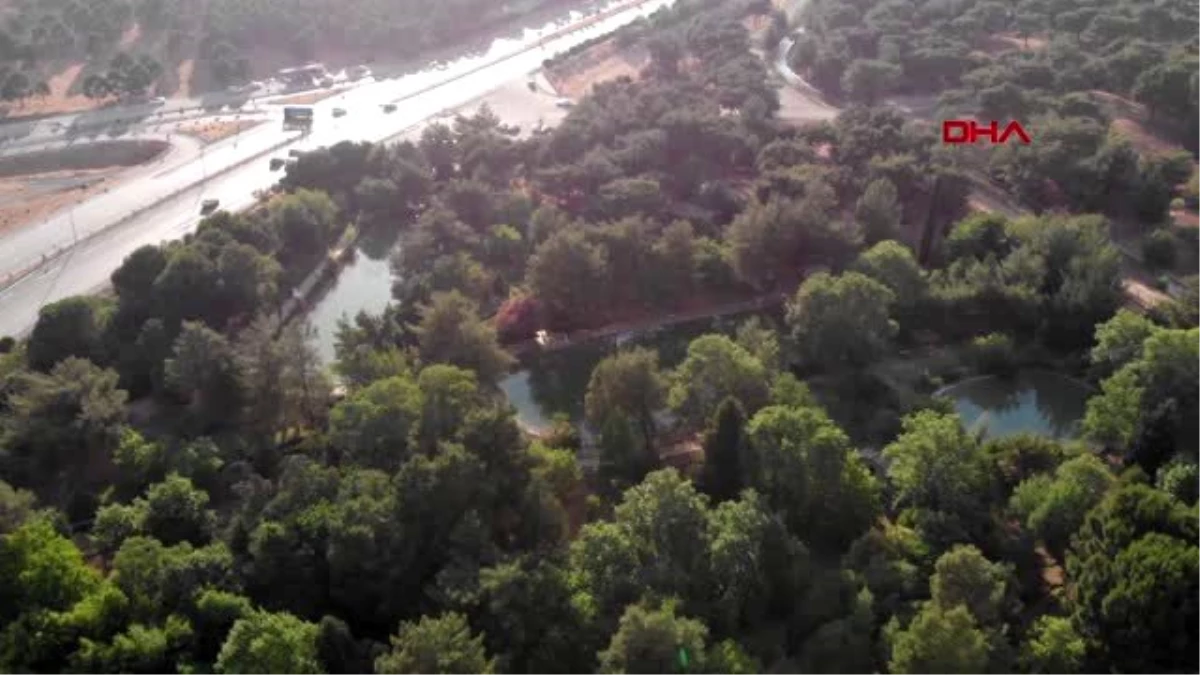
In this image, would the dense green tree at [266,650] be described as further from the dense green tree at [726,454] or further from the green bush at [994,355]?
the green bush at [994,355]

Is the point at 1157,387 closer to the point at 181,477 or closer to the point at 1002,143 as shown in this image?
the point at 1002,143

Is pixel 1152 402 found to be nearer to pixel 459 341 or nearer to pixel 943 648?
pixel 943 648

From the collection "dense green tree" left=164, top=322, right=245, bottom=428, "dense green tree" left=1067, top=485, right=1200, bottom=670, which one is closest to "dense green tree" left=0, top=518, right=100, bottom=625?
"dense green tree" left=164, top=322, right=245, bottom=428

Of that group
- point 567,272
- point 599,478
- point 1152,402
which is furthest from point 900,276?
point 599,478

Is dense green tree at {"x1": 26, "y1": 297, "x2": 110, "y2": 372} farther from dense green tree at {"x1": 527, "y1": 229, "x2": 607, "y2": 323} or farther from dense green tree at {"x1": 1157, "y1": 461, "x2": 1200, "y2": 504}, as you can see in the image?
dense green tree at {"x1": 1157, "y1": 461, "x2": 1200, "y2": 504}

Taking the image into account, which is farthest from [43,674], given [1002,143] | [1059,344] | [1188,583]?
[1002,143]

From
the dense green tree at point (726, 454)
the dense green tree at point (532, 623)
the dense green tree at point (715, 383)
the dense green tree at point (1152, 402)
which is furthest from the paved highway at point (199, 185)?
the dense green tree at point (1152, 402)
